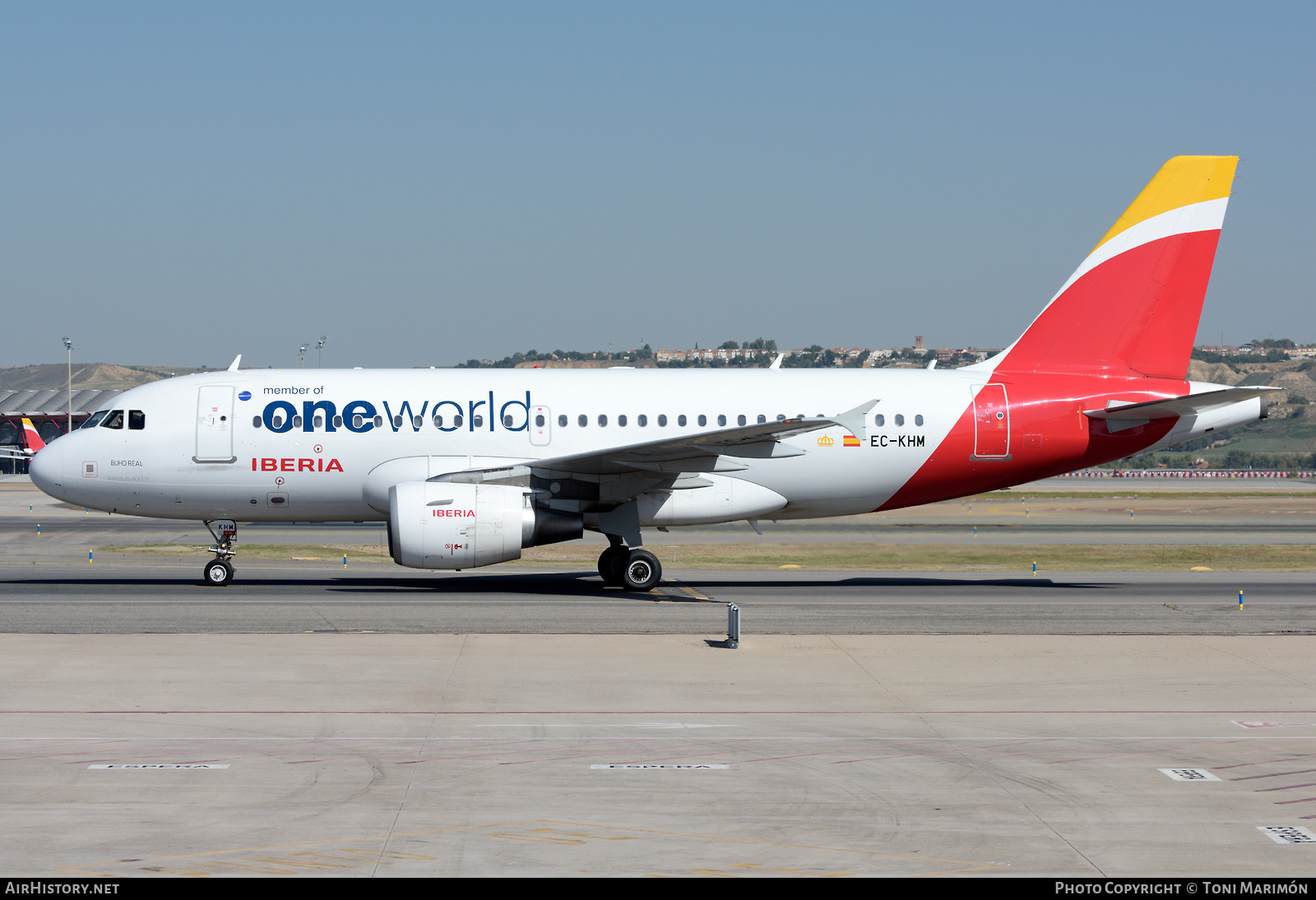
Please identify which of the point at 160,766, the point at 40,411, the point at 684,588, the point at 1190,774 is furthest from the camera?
the point at 40,411

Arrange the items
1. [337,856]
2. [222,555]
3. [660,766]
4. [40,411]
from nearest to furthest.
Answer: [337,856] < [660,766] < [222,555] < [40,411]

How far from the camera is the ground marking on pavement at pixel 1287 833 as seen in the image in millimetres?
8625

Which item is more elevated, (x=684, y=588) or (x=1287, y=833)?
(x=1287, y=833)

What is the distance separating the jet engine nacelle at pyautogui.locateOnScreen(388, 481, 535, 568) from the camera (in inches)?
863

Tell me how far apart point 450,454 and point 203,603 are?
5.64 metres

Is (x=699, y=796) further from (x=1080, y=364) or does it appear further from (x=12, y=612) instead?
(x=1080, y=364)

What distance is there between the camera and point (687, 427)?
81.7 feet

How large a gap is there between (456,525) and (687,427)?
5.56m

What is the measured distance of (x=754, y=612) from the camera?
20.8 m

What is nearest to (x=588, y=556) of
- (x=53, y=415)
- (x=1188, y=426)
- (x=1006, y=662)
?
(x=1188, y=426)

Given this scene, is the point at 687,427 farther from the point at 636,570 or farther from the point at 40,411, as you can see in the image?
the point at 40,411

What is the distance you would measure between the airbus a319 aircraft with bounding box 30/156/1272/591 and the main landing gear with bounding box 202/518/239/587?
0.05 m

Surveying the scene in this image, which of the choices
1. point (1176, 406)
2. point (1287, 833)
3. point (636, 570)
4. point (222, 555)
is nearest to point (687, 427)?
point (636, 570)

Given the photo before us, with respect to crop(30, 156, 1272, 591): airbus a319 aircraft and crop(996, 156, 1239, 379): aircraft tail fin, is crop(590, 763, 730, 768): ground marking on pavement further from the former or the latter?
crop(996, 156, 1239, 379): aircraft tail fin
